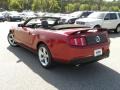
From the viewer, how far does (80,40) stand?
502 centimetres

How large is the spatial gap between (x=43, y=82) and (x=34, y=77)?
406 millimetres

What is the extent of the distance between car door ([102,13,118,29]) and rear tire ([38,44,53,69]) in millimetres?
8420

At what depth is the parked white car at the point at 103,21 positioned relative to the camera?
13.2m

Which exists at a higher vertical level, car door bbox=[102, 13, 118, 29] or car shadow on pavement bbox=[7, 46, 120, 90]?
car door bbox=[102, 13, 118, 29]

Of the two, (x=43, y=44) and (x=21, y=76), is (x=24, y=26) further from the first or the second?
(x=21, y=76)

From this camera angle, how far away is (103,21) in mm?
13656

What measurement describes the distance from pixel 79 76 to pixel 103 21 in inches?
352

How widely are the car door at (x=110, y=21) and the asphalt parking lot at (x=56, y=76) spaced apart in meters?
7.30

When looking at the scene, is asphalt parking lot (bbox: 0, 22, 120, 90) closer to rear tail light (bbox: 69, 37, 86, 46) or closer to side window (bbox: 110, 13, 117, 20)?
rear tail light (bbox: 69, 37, 86, 46)

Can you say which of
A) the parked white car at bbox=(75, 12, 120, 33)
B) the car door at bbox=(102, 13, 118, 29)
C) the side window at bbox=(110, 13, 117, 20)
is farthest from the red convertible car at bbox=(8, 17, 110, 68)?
the side window at bbox=(110, 13, 117, 20)

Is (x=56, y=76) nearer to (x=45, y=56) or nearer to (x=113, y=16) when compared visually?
(x=45, y=56)

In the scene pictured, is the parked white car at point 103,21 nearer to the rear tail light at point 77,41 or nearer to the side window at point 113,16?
the side window at point 113,16

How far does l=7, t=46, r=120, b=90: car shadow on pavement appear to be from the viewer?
4.69 m

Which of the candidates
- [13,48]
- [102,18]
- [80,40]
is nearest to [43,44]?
[80,40]
